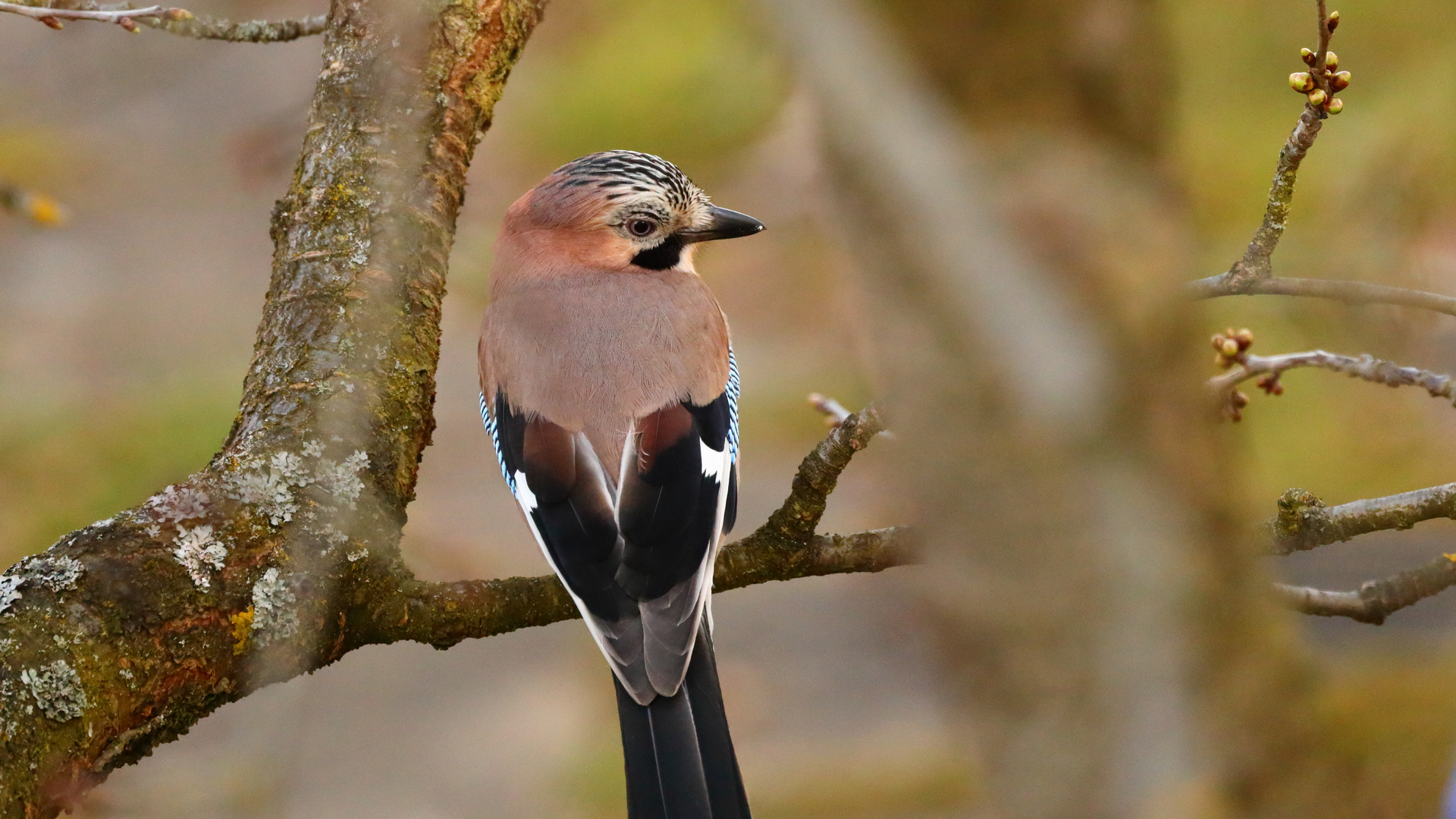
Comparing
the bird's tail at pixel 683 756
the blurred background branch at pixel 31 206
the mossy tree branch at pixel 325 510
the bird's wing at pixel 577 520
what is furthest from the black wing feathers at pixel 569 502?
the blurred background branch at pixel 31 206

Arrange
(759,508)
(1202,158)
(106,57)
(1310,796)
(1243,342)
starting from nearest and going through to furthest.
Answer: (1310,796) < (1243,342) < (759,508) < (1202,158) < (106,57)

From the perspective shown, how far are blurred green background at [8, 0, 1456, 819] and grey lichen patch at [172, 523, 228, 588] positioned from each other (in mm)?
354

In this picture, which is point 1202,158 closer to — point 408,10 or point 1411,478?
point 1411,478

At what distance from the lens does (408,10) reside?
9.25 ft

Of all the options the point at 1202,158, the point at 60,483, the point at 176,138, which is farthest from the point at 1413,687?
the point at 176,138

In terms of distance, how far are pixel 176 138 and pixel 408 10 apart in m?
9.27

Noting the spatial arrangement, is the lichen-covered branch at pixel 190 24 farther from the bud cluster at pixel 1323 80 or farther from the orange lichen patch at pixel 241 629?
the bud cluster at pixel 1323 80

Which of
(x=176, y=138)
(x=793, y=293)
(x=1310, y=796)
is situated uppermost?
(x=176, y=138)

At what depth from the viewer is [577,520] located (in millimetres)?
2891

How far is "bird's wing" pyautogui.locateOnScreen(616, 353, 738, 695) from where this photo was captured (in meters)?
2.66

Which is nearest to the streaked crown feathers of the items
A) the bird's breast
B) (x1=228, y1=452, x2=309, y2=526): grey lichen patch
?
the bird's breast

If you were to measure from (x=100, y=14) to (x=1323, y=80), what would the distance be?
2102 mm

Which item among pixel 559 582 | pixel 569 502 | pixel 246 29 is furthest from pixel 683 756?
pixel 246 29

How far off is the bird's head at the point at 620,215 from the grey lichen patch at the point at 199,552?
1.74 m
